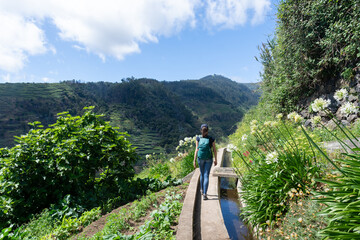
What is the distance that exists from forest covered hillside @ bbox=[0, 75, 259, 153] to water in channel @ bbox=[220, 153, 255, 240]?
39.9 m

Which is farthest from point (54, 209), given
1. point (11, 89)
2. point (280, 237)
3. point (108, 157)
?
point (11, 89)

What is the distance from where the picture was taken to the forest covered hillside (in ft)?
193

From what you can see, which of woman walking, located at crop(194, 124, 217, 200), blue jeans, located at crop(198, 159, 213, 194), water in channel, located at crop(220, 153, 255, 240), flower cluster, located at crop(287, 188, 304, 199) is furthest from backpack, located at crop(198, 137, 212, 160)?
flower cluster, located at crop(287, 188, 304, 199)

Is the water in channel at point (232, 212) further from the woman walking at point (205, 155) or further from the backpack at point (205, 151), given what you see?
the backpack at point (205, 151)

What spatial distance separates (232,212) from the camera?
4.09m

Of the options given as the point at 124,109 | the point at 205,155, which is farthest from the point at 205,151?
the point at 124,109

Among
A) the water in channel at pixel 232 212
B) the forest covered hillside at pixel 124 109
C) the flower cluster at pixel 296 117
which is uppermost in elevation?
the forest covered hillside at pixel 124 109

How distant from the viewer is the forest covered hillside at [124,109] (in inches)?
2322

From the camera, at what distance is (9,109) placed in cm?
6406

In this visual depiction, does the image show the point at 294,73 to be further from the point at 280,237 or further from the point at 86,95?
the point at 86,95

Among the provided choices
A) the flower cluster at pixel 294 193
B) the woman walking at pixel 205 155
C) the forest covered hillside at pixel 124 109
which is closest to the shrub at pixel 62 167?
the woman walking at pixel 205 155

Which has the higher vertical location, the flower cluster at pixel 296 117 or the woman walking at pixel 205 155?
the flower cluster at pixel 296 117

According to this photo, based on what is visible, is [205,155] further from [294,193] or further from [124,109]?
[124,109]

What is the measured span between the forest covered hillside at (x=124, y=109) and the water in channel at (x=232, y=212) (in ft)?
131
